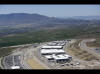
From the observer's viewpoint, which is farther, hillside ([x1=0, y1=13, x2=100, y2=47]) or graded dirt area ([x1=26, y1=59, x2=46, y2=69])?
hillside ([x1=0, y1=13, x2=100, y2=47])

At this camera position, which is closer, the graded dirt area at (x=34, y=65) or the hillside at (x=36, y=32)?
the graded dirt area at (x=34, y=65)

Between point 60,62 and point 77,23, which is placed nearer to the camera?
point 60,62

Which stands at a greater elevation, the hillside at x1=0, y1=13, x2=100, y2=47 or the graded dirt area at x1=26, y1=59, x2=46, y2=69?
the graded dirt area at x1=26, y1=59, x2=46, y2=69

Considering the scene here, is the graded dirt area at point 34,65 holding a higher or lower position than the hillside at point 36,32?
higher

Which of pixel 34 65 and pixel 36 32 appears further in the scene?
pixel 36 32

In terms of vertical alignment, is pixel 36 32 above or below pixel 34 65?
below
